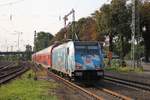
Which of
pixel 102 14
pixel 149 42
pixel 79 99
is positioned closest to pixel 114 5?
pixel 102 14

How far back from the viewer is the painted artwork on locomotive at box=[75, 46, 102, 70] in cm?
3056

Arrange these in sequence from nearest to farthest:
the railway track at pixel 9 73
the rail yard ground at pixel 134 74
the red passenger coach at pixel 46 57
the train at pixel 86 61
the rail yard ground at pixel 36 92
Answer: the rail yard ground at pixel 36 92
the train at pixel 86 61
the rail yard ground at pixel 134 74
the railway track at pixel 9 73
the red passenger coach at pixel 46 57

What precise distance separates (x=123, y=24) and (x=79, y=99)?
182 feet

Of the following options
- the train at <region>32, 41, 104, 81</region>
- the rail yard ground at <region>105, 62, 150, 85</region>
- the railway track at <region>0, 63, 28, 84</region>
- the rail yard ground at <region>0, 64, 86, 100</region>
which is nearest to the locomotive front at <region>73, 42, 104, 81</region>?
the train at <region>32, 41, 104, 81</region>

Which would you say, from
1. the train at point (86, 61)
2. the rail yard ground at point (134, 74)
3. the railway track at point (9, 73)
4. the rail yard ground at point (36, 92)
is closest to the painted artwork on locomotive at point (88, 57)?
the train at point (86, 61)

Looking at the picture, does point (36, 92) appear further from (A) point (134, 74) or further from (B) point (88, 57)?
(A) point (134, 74)

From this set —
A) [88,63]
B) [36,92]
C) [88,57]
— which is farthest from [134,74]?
[36,92]

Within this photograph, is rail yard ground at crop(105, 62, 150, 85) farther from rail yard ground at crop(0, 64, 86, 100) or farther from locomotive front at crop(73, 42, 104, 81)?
rail yard ground at crop(0, 64, 86, 100)

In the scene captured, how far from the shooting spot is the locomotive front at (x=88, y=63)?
30469 millimetres

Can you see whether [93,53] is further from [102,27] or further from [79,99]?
[102,27]

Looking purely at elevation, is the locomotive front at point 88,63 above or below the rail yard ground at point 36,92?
above

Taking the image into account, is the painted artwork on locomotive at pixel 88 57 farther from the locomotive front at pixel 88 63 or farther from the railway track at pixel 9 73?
the railway track at pixel 9 73

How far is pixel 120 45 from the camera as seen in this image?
78.1 meters

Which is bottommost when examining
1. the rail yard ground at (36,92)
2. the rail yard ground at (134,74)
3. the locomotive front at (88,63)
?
the rail yard ground at (36,92)
